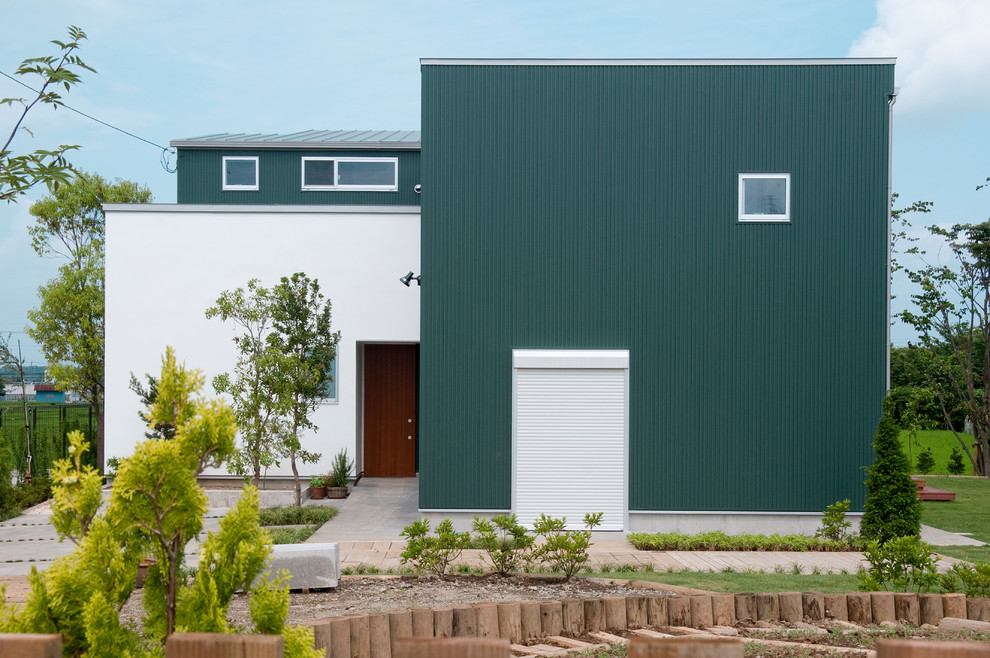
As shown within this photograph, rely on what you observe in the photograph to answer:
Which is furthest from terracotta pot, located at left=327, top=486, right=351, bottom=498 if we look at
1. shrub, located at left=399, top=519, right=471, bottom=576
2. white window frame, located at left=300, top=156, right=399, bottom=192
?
shrub, located at left=399, top=519, right=471, bottom=576

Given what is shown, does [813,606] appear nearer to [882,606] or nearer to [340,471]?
[882,606]

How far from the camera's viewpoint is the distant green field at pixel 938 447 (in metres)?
24.7

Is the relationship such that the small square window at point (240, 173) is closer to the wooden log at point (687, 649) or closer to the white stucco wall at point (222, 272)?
the white stucco wall at point (222, 272)

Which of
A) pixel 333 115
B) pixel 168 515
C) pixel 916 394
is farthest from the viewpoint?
pixel 333 115

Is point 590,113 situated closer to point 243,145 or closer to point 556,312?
point 556,312

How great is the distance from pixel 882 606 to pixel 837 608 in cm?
→ 34

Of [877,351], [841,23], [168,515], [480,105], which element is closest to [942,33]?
[841,23]

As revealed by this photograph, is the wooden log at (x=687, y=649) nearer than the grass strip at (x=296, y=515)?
Yes

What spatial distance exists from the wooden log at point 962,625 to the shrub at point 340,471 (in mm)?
11012

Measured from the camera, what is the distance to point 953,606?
6004mm

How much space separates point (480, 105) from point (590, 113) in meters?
1.69

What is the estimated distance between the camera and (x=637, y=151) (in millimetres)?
12430

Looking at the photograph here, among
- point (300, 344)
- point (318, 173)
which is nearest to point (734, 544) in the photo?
point (300, 344)

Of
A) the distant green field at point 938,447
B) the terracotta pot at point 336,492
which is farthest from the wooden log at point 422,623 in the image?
the distant green field at point 938,447
